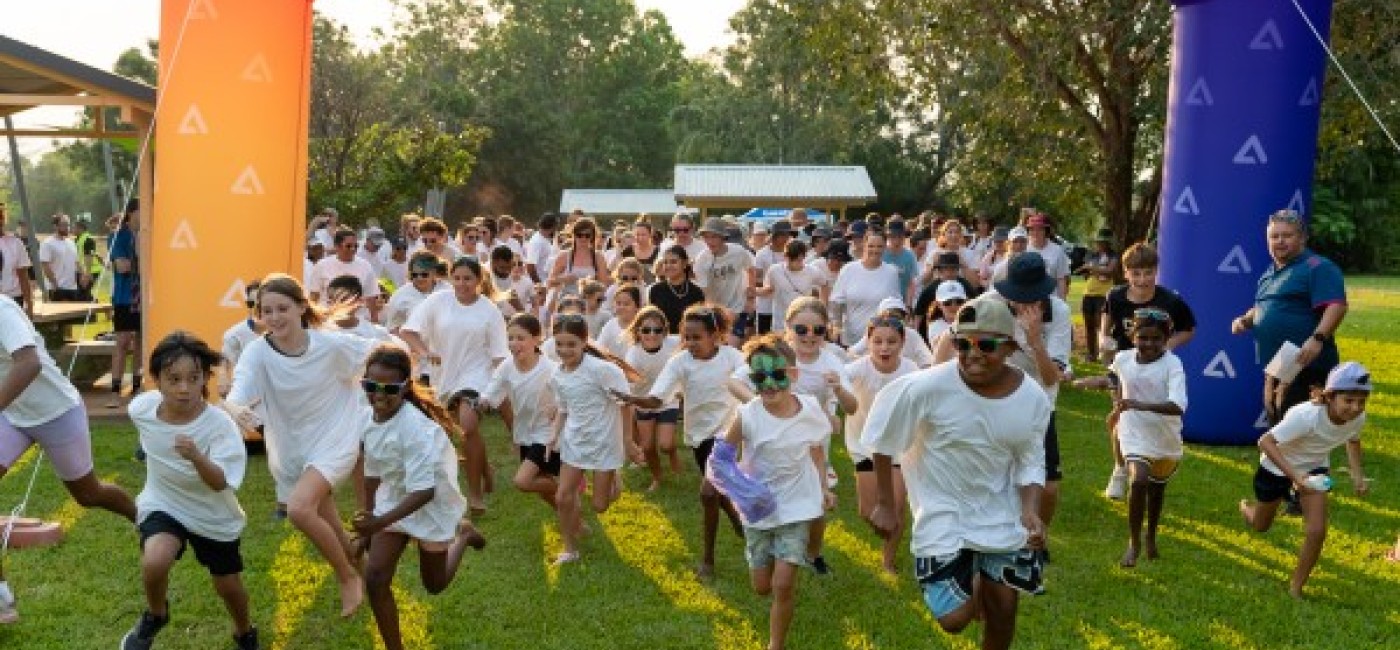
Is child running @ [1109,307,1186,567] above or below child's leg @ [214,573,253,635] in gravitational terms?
above

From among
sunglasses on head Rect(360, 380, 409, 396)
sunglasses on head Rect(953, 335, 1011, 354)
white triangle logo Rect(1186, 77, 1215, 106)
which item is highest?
white triangle logo Rect(1186, 77, 1215, 106)

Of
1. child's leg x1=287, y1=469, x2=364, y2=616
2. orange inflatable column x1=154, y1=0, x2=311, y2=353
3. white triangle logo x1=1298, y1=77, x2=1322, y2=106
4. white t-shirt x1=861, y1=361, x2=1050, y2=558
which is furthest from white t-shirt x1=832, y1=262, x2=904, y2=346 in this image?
white t-shirt x1=861, y1=361, x2=1050, y2=558

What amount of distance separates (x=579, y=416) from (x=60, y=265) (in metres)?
15.3

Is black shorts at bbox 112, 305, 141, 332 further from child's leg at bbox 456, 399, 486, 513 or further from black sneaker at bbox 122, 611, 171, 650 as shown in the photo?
black sneaker at bbox 122, 611, 171, 650

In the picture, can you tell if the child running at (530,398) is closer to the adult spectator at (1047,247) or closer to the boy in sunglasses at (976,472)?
the boy in sunglasses at (976,472)

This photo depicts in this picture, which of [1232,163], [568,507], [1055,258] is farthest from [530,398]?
[1055,258]

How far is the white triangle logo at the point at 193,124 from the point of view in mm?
10031

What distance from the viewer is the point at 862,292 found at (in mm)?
10820

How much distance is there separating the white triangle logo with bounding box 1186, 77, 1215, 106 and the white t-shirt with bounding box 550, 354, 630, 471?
19.4 ft

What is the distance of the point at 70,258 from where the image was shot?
20047 millimetres

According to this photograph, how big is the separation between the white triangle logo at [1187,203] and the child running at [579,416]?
5.65 meters

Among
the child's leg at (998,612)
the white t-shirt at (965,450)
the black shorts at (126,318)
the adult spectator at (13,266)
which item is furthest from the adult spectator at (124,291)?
the child's leg at (998,612)

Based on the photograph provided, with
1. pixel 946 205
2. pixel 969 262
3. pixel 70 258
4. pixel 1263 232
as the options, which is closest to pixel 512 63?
pixel 946 205

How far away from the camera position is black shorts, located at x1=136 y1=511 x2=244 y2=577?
217 inches
